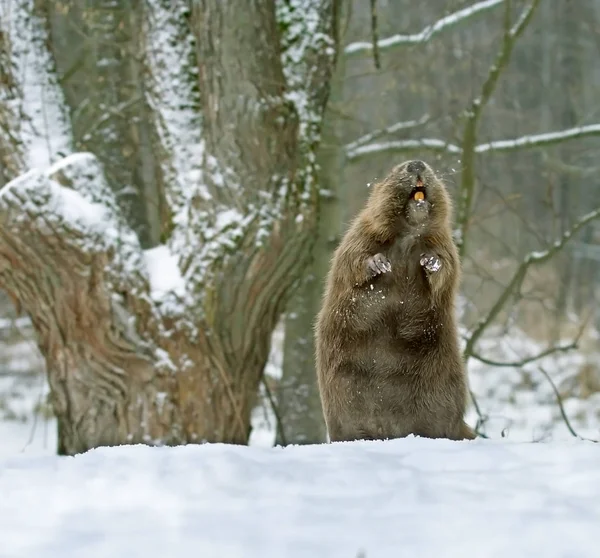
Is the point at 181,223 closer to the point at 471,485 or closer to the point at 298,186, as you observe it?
the point at 298,186

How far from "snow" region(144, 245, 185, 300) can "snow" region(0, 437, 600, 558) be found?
8.59 feet

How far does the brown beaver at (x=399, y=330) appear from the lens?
361 centimetres

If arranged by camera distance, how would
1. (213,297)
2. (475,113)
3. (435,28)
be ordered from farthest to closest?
(435,28) → (475,113) → (213,297)

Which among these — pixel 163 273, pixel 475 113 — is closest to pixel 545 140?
pixel 475 113

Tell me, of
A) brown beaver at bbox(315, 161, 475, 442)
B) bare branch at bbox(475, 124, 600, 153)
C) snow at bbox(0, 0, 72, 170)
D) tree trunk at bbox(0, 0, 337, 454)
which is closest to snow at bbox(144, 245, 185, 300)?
tree trunk at bbox(0, 0, 337, 454)

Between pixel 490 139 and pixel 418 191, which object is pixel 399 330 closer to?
pixel 418 191

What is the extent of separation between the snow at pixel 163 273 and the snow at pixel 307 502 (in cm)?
262

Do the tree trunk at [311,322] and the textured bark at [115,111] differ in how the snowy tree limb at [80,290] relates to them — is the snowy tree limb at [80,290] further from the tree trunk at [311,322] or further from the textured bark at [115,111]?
the tree trunk at [311,322]

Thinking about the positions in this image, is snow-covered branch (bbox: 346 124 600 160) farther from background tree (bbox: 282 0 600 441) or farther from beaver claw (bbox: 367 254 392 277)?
beaver claw (bbox: 367 254 392 277)

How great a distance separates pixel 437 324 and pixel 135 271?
7.72 feet

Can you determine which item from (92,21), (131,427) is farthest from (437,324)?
(92,21)

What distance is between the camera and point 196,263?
17.9ft

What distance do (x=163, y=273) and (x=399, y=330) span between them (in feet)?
7.44

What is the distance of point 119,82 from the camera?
26.8 feet
